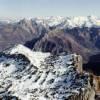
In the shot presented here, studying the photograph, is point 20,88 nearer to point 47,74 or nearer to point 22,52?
point 47,74

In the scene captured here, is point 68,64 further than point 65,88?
Yes

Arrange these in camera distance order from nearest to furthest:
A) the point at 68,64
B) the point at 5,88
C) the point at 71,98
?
the point at 71,98
the point at 5,88
the point at 68,64

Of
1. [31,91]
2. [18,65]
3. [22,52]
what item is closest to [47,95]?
[31,91]

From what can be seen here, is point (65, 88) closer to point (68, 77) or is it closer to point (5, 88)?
point (68, 77)

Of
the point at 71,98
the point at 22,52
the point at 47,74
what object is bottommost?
the point at 71,98

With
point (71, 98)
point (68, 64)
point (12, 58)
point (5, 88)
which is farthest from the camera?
point (12, 58)

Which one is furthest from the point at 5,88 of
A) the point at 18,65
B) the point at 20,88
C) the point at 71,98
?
the point at 71,98

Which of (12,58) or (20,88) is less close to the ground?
(12,58)
